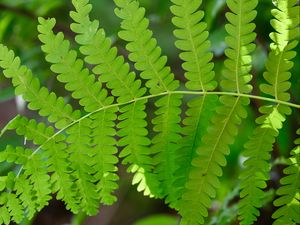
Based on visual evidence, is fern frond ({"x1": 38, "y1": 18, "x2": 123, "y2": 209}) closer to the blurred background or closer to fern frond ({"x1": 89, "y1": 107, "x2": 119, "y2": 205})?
fern frond ({"x1": 89, "y1": 107, "x2": 119, "y2": 205})

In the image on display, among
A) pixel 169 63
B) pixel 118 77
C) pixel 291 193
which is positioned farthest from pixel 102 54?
pixel 169 63

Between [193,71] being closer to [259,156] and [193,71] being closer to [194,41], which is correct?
[194,41]

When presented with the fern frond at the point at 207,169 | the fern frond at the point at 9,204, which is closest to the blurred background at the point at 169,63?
the fern frond at the point at 9,204

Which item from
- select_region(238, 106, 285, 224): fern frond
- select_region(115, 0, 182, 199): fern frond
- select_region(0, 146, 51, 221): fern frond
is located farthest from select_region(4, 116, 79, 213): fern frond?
select_region(238, 106, 285, 224): fern frond

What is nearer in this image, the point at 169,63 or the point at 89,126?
the point at 89,126

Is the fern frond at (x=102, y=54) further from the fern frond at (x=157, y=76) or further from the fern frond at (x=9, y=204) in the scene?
the fern frond at (x=9, y=204)

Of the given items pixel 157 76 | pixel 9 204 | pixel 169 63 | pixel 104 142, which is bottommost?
pixel 9 204
